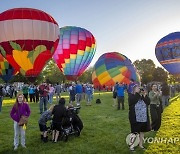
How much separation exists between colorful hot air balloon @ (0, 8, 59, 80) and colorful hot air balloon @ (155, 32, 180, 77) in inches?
827

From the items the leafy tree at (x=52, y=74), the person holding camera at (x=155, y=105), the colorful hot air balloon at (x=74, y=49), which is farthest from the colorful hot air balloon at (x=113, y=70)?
the person holding camera at (x=155, y=105)

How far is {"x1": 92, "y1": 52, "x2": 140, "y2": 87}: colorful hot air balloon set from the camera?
40.1 m

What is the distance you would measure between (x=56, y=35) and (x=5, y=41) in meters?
4.58

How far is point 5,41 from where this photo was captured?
23.7m

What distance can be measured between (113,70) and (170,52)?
27.8ft

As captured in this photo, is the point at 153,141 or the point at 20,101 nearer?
the point at 20,101

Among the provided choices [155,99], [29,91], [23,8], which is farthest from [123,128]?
[23,8]

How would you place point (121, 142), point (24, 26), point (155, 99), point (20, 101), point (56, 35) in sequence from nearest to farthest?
point (20, 101), point (121, 142), point (155, 99), point (24, 26), point (56, 35)

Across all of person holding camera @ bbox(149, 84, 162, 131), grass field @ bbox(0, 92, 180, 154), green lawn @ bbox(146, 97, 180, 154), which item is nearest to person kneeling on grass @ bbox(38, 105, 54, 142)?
grass field @ bbox(0, 92, 180, 154)

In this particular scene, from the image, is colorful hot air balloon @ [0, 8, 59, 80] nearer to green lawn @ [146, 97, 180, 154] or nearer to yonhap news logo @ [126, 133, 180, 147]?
green lawn @ [146, 97, 180, 154]

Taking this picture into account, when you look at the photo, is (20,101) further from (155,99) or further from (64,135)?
(155,99)

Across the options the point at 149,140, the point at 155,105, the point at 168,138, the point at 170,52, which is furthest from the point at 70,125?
the point at 170,52

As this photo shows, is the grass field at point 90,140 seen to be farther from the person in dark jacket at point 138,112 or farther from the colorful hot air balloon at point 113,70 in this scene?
the colorful hot air balloon at point 113,70

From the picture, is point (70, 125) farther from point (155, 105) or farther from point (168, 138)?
point (168, 138)
